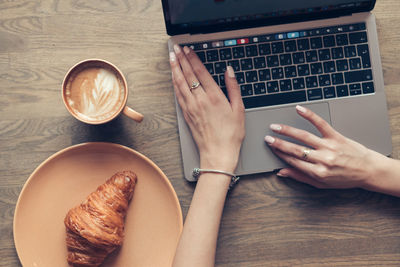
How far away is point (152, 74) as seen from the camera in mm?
925

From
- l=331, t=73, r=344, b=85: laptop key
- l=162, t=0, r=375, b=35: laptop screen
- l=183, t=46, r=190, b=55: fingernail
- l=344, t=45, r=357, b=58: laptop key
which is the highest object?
l=162, t=0, r=375, b=35: laptop screen

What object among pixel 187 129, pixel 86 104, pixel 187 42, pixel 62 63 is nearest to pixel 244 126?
pixel 187 129

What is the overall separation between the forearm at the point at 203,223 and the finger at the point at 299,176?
15 centimetres

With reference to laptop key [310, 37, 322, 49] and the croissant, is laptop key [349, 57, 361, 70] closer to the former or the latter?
laptop key [310, 37, 322, 49]

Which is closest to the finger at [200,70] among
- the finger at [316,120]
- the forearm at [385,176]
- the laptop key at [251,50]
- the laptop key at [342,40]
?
the laptop key at [251,50]

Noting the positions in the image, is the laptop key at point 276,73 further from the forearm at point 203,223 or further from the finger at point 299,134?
the forearm at point 203,223

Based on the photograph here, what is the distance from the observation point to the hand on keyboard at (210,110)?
862 millimetres

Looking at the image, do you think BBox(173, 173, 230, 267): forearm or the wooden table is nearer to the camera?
BBox(173, 173, 230, 267): forearm

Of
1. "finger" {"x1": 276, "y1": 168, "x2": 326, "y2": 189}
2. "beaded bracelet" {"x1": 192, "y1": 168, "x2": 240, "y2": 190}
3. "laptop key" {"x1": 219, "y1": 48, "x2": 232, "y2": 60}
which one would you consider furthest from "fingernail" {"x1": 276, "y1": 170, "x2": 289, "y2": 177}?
"laptop key" {"x1": 219, "y1": 48, "x2": 232, "y2": 60}

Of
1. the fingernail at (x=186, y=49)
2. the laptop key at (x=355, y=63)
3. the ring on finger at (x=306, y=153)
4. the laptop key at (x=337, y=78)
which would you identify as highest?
the fingernail at (x=186, y=49)

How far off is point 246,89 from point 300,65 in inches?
5.8

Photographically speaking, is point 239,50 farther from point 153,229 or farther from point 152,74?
point 153,229

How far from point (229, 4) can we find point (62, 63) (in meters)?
0.45

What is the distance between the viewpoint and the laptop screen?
816mm
